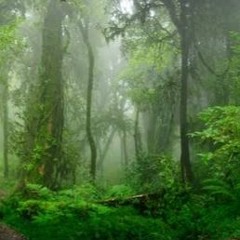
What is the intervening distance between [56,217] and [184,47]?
7.98 m

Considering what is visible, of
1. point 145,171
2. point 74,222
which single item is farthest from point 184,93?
point 74,222

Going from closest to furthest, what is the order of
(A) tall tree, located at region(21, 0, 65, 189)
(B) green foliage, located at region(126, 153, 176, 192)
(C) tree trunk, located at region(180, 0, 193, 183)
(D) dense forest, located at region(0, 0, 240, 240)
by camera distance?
1. (D) dense forest, located at region(0, 0, 240, 240)
2. (C) tree trunk, located at region(180, 0, 193, 183)
3. (A) tall tree, located at region(21, 0, 65, 189)
4. (B) green foliage, located at region(126, 153, 176, 192)

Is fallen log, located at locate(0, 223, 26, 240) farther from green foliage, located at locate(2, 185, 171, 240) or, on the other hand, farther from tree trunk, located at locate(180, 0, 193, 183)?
tree trunk, located at locate(180, 0, 193, 183)

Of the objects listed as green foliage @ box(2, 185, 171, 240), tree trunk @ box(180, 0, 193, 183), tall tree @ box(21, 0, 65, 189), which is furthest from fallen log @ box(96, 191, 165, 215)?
tall tree @ box(21, 0, 65, 189)

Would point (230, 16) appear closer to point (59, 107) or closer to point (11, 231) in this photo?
point (59, 107)

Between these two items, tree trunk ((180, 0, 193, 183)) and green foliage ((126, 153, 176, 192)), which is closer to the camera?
tree trunk ((180, 0, 193, 183))

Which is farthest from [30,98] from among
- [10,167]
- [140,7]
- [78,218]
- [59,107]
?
[10,167]

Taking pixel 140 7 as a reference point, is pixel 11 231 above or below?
below

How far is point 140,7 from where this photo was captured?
15.8 m

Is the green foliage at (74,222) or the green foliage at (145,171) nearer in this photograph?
the green foliage at (74,222)

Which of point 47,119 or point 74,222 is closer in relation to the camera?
point 74,222

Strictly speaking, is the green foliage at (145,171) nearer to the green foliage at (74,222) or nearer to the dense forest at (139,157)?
the dense forest at (139,157)

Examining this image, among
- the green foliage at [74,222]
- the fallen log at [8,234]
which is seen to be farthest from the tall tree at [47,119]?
the fallen log at [8,234]

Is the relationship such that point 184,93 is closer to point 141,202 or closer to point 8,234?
point 141,202
